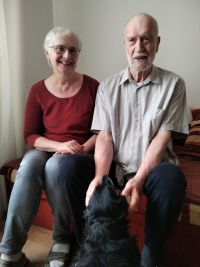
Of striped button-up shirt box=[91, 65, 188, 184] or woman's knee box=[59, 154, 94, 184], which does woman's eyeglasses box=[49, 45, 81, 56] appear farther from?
woman's knee box=[59, 154, 94, 184]

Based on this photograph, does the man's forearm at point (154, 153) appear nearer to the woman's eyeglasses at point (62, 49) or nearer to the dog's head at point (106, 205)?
Answer: the dog's head at point (106, 205)

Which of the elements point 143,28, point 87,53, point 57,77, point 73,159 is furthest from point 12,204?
point 87,53

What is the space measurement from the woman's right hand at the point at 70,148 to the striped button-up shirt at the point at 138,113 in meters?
0.13

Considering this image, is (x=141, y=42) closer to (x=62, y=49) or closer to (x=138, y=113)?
(x=138, y=113)

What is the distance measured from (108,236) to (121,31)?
1.70 meters

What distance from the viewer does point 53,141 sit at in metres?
1.41

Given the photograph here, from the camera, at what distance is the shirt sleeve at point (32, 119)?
57.9 inches

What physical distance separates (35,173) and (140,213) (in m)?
0.55

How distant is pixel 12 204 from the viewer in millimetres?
1194

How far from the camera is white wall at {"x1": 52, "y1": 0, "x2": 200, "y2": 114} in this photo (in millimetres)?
1885

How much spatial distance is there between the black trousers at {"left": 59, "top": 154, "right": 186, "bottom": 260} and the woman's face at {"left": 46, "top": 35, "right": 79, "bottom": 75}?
55cm

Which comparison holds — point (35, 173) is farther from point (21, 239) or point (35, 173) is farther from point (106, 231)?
point (106, 231)

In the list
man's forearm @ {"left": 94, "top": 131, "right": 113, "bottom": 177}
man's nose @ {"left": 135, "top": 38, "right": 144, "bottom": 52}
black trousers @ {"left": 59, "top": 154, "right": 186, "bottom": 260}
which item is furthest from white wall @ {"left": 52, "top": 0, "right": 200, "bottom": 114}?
black trousers @ {"left": 59, "top": 154, "right": 186, "bottom": 260}

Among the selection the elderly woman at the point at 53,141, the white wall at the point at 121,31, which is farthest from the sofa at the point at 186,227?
the white wall at the point at 121,31
